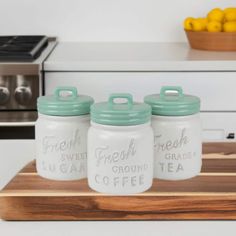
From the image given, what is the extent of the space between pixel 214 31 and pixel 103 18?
2.12 ft

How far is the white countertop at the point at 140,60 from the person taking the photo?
208cm

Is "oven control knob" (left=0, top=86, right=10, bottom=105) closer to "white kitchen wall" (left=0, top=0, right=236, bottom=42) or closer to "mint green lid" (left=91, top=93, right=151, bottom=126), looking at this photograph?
"white kitchen wall" (left=0, top=0, right=236, bottom=42)

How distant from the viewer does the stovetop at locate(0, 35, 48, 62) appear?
2.06 m

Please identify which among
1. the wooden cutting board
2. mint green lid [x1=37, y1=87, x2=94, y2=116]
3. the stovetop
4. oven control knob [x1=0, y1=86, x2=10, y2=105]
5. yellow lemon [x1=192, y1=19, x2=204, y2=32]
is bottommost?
oven control knob [x1=0, y1=86, x2=10, y2=105]

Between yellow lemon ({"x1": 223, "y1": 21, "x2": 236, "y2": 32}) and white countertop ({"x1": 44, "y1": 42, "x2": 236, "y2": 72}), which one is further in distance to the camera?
yellow lemon ({"x1": 223, "y1": 21, "x2": 236, "y2": 32})

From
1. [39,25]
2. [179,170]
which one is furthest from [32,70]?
[179,170]

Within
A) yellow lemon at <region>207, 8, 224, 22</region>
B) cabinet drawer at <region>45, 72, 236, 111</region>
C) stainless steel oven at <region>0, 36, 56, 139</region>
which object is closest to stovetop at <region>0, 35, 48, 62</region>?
stainless steel oven at <region>0, 36, 56, 139</region>

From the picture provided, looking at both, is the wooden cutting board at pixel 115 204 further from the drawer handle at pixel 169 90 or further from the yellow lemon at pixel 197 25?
the yellow lemon at pixel 197 25

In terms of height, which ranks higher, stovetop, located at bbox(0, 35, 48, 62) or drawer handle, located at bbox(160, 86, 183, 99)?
drawer handle, located at bbox(160, 86, 183, 99)

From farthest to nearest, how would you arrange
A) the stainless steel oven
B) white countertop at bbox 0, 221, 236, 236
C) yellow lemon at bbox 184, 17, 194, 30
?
1. yellow lemon at bbox 184, 17, 194, 30
2. the stainless steel oven
3. white countertop at bbox 0, 221, 236, 236

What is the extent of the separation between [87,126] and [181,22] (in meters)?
1.92

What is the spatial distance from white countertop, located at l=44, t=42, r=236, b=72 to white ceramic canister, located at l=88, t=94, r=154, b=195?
125 cm

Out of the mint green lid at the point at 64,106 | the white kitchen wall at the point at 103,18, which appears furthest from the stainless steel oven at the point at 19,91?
the mint green lid at the point at 64,106

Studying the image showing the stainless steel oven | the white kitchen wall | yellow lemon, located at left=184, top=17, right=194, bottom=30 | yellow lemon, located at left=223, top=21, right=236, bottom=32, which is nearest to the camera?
the stainless steel oven
